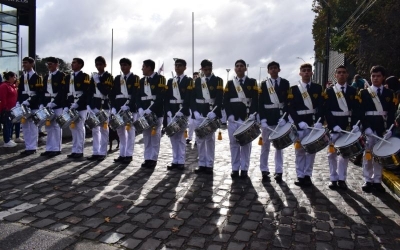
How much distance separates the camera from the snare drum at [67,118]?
8219 mm

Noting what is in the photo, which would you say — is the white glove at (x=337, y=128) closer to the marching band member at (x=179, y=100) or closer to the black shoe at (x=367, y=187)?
the black shoe at (x=367, y=187)

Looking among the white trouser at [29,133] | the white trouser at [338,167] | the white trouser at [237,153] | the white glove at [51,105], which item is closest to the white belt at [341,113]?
the white trouser at [338,167]

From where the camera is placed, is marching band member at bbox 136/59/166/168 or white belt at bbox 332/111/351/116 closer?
white belt at bbox 332/111/351/116

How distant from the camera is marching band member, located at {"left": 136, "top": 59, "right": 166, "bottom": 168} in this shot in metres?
7.70

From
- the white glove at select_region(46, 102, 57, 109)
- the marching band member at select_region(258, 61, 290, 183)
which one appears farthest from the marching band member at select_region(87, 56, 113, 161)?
the marching band member at select_region(258, 61, 290, 183)

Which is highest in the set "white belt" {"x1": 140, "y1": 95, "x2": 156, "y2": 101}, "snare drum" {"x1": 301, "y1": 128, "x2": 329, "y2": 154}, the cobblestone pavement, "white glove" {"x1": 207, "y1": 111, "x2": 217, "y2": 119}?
"white belt" {"x1": 140, "y1": 95, "x2": 156, "y2": 101}

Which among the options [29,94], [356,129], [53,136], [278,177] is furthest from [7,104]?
[356,129]

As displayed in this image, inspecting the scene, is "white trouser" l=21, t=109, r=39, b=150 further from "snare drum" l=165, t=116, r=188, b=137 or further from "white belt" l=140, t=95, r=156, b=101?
"snare drum" l=165, t=116, r=188, b=137

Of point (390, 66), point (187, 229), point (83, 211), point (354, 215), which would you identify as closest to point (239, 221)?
point (187, 229)

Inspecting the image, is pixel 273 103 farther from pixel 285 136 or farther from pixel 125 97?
pixel 125 97

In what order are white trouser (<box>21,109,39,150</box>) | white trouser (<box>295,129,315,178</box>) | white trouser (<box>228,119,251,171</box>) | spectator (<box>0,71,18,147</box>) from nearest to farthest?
1. white trouser (<box>295,129,315,178</box>)
2. white trouser (<box>228,119,251,171</box>)
3. white trouser (<box>21,109,39,150</box>)
4. spectator (<box>0,71,18,147</box>)

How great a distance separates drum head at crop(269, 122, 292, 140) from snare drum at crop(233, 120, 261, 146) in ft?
0.86

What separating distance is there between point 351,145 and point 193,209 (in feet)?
8.01

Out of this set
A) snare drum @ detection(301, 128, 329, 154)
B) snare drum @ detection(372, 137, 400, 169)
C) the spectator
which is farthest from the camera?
the spectator
